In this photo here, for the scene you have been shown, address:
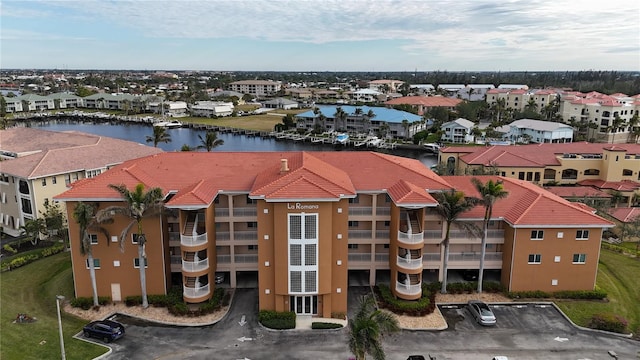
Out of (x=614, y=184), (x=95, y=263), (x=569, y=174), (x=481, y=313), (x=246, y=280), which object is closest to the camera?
(x=481, y=313)

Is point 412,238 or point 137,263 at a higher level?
point 412,238

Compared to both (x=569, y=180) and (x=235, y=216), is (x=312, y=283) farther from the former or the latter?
(x=569, y=180)

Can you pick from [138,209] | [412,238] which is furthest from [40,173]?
[412,238]

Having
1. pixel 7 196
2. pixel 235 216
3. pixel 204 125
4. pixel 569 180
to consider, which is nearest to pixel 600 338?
pixel 235 216

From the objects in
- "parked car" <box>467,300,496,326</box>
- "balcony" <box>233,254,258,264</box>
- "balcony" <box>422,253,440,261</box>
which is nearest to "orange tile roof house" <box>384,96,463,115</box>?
"balcony" <box>422,253,440,261</box>

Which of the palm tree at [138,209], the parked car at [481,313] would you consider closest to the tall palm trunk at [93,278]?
the palm tree at [138,209]

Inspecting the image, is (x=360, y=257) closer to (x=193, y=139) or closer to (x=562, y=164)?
(x=562, y=164)

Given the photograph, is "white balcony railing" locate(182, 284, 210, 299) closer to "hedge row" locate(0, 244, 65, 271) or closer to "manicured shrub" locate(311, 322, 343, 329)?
"manicured shrub" locate(311, 322, 343, 329)
